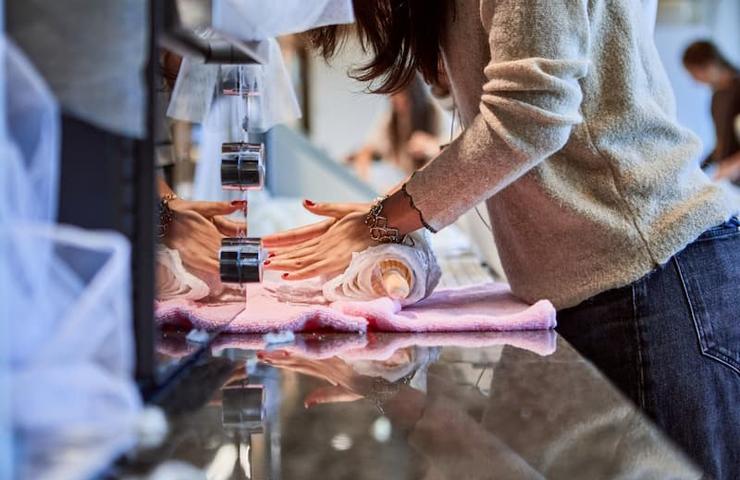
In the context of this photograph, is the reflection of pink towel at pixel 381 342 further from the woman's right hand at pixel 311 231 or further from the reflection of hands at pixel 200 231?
the woman's right hand at pixel 311 231

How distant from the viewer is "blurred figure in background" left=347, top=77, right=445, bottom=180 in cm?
348

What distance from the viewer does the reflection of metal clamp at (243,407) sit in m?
0.54

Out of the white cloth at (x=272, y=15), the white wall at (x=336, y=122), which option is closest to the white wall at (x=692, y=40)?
the white wall at (x=336, y=122)

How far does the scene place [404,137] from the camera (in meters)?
3.78

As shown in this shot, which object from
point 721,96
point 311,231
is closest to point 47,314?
point 311,231

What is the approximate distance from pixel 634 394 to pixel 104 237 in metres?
0.59

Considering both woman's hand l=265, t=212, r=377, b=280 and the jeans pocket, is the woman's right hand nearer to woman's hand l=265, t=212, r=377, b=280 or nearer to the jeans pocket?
woman's hand l=265, t=212, r=377, b=280

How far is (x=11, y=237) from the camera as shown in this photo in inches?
13.9

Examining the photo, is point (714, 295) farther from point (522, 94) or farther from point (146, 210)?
point (146, 210)

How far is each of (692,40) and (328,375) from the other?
462 cm

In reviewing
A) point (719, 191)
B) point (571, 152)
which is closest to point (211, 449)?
point (571, 152)

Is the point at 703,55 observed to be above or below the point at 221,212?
above

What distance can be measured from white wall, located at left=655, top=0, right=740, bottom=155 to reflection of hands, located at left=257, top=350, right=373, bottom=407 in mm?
4459

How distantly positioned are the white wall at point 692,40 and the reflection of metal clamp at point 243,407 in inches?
179
